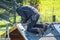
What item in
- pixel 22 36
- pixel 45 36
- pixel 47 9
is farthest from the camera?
pixel 47 9

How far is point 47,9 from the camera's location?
7.46ft

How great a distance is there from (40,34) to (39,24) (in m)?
0.13

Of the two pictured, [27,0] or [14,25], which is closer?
[14,25]

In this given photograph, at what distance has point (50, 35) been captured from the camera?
163 centimetres

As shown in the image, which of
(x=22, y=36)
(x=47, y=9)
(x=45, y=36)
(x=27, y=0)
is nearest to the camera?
(x=45, y=36)

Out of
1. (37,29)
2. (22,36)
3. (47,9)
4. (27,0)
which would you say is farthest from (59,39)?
(47,9)

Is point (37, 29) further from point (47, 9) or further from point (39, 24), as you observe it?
point (47, 9)

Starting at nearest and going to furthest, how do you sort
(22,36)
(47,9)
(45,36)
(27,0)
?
(45,36) < (22,36) < (27,0) < (47,9)

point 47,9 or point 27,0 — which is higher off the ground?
point 27,0

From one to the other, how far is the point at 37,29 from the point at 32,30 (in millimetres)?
43

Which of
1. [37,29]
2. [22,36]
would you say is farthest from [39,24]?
[22,36]

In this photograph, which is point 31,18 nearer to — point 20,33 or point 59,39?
point 20,33

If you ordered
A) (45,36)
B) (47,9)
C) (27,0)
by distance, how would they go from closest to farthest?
(45,36), (27,0), (47,9)

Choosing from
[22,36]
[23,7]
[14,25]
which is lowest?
[22,36]
